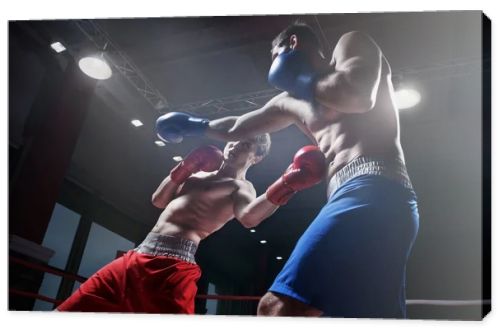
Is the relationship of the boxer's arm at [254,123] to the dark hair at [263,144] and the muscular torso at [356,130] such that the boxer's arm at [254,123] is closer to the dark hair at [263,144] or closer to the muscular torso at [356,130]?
the dark hair at [263,144]

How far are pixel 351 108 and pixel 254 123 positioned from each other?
1.83 feet

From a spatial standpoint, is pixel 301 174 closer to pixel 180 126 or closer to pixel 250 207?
pixel 250 207

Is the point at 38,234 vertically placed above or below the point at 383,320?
above

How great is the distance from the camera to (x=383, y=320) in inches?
78.2

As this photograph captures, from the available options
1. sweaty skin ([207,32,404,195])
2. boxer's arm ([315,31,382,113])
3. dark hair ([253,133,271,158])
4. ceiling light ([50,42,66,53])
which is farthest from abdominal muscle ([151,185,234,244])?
ceiling light ([50,42,66,53])

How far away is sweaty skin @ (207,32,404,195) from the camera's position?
83.3 inches

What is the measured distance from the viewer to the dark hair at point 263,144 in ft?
8.01

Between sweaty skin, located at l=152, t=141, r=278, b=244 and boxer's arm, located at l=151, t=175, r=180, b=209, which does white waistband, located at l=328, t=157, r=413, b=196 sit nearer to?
sweaty skin, located at l=152, t=141, r=278, b=244

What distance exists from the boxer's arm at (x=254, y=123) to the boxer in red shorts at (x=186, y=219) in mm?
47

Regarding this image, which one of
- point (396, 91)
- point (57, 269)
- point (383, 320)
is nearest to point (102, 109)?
point (57, 269)

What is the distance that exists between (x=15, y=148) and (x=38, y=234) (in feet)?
1.63

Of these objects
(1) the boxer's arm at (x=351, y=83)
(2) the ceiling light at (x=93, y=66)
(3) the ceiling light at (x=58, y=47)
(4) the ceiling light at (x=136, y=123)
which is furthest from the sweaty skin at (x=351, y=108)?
(3) the ceiling light at (x=58, y=47)

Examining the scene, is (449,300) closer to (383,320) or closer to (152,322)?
(383,320)

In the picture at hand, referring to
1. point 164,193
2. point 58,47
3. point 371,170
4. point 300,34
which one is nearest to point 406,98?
point 371,170
